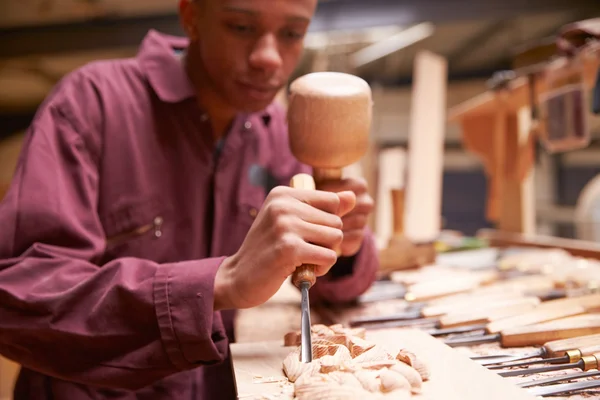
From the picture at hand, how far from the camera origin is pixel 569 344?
3.01ft

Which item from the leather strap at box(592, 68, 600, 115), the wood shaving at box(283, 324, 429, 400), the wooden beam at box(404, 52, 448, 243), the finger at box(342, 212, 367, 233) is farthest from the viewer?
the wooden beam at box(404, 52, 448, 243)

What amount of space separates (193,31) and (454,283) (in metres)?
1.06

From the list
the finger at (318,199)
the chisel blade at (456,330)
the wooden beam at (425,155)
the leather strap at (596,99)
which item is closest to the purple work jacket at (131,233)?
the finger at (318,199)

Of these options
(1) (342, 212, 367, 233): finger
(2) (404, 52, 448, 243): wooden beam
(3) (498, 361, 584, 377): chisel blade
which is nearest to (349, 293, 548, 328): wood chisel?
(1) (342, 212, 367, 233): finger

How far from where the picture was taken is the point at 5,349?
3.36ft

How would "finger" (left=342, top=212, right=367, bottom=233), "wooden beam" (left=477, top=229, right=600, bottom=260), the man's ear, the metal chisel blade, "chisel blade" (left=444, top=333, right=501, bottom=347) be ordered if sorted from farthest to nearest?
"wooden beam" (left=477, top=229, right=600, bottom=260), the man's ear, "finger" (left=342, top=212, right=367, bottom=233), "chisel blade" (left=444, top=333, right=501, bottom=347), the metal chisel blade

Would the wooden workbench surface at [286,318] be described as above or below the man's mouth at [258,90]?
below

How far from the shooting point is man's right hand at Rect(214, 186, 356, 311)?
2.77 feet

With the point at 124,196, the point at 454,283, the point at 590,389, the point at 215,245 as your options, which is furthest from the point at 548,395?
the point at 124,196

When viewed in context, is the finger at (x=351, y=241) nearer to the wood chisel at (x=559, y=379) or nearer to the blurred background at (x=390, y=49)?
the wood chisel at (x=559, y=379)

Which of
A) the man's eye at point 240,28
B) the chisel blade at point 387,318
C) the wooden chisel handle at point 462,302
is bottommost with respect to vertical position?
the chisel blade at point 387,318

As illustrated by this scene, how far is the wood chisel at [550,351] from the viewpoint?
90 centimetres

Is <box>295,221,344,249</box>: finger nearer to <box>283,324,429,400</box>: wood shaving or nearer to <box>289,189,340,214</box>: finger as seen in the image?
<box>289,189,340,214</box>: finger

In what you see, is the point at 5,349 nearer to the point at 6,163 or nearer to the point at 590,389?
the point at 590,389
